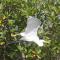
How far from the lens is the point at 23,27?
2438 millimetres

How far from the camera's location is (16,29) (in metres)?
2.37

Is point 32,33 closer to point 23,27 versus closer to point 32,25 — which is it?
point 32,25

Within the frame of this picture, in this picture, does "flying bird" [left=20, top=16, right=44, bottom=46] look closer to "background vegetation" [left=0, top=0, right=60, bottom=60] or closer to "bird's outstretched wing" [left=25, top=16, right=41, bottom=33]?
"bird's outstretched wing" [left=25, top=16, right=41, bottom=33]

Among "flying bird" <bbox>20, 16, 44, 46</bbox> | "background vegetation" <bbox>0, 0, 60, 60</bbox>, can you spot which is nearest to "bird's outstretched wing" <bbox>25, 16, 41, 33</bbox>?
"flying bird" <bbox>20, 16, 44, 46</bbox>

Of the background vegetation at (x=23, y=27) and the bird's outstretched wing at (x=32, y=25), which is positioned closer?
the bird's outstretched wing at (x=32, y=25)

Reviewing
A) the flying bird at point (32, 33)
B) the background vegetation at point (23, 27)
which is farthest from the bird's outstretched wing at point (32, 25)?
the background vegetation at point (23, 27)

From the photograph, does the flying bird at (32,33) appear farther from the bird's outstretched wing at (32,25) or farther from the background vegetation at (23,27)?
the background vegetation at (23,27)

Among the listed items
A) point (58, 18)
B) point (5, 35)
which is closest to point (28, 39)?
point (5, 35)

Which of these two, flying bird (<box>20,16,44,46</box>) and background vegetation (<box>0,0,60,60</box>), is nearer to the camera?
flying bird (<box>20,16,44,46</box>)

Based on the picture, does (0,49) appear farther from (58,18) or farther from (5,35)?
(58,18)

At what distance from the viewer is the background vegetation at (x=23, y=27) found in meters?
2.30

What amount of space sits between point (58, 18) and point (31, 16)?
0.76 ft

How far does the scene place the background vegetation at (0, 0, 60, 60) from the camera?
2.30 m

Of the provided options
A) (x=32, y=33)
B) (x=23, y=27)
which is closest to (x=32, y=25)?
(x=32, y=33)
